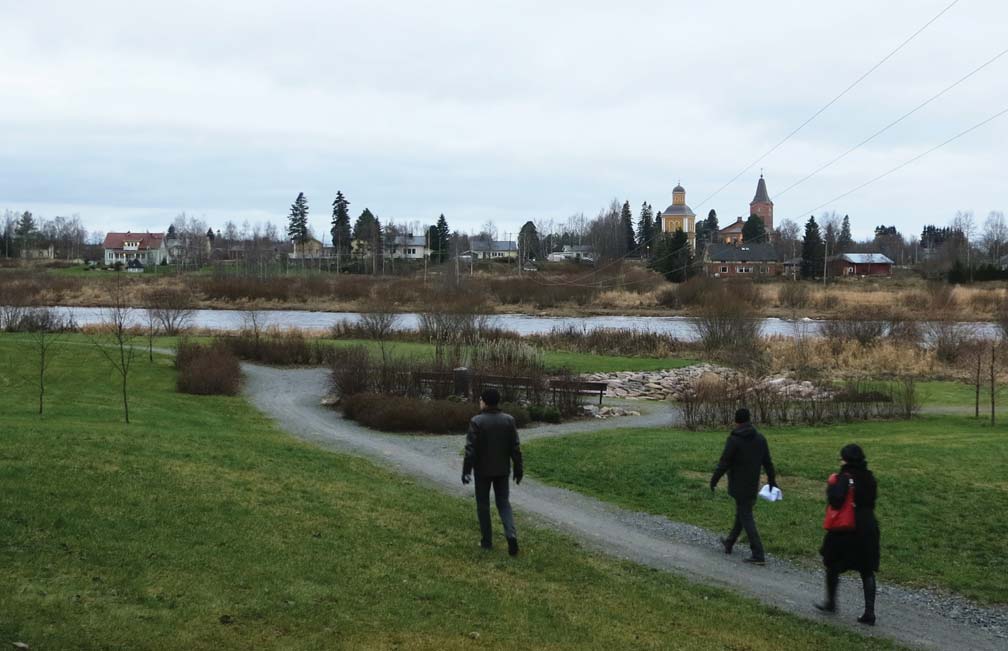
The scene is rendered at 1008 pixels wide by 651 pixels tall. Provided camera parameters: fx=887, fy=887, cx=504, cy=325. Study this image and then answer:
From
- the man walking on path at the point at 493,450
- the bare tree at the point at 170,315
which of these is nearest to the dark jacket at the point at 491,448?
the man walking on path at the point at 493,450

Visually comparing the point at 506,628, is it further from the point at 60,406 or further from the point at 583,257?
the point at 583,257

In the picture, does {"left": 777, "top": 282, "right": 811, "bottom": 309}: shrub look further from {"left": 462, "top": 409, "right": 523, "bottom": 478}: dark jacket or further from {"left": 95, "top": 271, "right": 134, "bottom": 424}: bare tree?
{"left": 462, "top": 409, "right": 523, "bottom": 478}: dark jacket

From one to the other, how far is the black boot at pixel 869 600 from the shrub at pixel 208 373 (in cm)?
2446

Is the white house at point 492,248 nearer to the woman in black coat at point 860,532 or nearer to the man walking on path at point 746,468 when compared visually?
the man walking on path at point 746,468

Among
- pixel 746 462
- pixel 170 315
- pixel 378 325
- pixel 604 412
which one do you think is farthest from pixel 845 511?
pixel 170 315

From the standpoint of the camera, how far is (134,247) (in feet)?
550

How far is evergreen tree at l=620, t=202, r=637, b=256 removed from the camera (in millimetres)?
143875

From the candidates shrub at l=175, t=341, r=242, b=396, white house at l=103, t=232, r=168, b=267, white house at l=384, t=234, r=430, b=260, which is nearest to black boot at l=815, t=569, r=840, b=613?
shrub at l=175, t=341, r=242, b=396

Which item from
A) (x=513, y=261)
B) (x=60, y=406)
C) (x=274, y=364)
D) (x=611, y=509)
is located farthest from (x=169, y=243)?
(x=611, y=509)

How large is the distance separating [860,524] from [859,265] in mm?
121295

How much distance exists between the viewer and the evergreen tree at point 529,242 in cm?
15950

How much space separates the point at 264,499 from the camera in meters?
11.9

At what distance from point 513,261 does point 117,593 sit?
137829mm

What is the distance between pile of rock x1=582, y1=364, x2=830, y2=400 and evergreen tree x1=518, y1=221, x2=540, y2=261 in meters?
120
